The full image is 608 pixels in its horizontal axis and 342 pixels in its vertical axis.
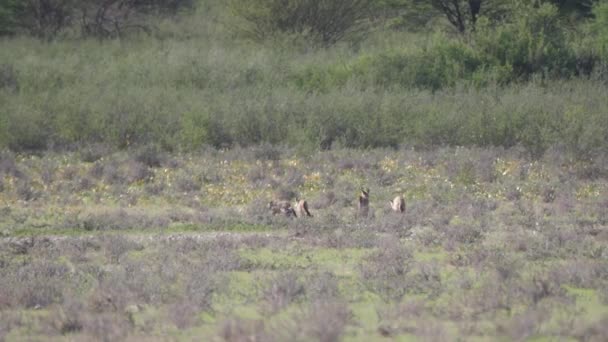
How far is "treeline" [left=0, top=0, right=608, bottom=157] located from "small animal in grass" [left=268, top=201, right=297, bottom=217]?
6.31 meters

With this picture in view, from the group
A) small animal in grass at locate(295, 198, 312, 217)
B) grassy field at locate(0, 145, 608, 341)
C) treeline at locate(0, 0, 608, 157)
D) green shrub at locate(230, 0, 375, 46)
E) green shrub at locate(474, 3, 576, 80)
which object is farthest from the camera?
green shrub at locate(230, 0, 375, 46)

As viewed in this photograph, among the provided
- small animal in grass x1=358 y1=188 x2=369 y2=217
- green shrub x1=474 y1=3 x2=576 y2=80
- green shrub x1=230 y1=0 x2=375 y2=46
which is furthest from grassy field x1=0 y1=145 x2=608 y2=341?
green shrub x1=230 y1=0 x2=375 y2=46

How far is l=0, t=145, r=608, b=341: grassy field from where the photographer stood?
7.33m

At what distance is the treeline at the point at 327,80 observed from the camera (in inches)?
801

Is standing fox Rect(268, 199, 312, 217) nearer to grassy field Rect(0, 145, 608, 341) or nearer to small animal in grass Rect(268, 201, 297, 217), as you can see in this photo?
small animal in grass Rect(268, 201, 297, 217)

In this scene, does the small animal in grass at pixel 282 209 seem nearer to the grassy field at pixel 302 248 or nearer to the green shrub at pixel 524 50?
the grassy field at pixel 302 248

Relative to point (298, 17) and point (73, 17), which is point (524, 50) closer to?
point (298, 17)

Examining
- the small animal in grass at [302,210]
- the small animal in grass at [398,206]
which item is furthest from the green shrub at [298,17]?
the small animal in grass at [302,210]

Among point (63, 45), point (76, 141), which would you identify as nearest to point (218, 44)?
point (63, 45)

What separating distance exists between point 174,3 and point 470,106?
25861 millimetres

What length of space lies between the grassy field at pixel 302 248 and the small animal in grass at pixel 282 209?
227 mm

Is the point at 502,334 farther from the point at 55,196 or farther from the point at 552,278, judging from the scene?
the point at 55,196

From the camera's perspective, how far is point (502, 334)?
22.8 feet

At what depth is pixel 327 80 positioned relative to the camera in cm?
2408
